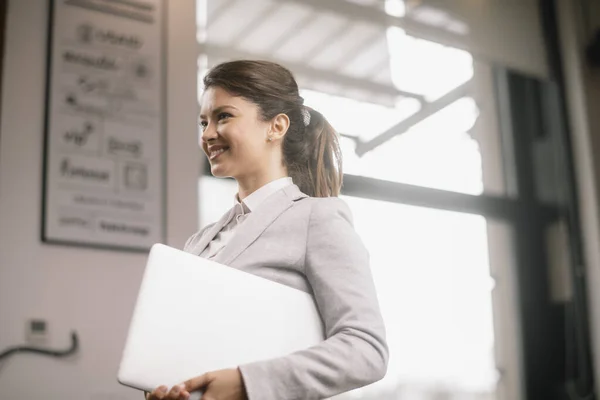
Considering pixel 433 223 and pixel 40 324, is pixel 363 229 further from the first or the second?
pixel 40 324

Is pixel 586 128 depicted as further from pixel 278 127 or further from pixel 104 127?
pixel 278 127

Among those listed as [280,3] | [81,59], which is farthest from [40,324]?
[280,3]

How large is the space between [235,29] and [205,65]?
0.72 feet

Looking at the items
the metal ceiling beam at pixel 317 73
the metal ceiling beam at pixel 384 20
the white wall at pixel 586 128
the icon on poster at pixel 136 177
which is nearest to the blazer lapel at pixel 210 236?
the icon on poster at pixel 136 177

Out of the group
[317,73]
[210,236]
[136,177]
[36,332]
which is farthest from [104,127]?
[210,236]

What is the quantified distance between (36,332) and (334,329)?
1.66 m

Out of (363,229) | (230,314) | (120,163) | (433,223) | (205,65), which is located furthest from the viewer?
(433,223)

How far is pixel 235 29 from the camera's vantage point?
9.32 feet

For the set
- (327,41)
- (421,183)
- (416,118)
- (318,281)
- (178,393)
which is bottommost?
(178,393)

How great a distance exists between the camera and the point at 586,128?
12.1 feet

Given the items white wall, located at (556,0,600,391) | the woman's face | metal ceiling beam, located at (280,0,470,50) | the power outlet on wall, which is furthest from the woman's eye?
white wall, located at (556,0,600,391)

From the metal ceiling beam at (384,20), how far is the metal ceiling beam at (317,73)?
0.90 feet

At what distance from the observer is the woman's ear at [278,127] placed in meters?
0.89

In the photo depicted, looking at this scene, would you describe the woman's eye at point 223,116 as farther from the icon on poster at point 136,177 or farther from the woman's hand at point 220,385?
the icon on poster at point 136,177
